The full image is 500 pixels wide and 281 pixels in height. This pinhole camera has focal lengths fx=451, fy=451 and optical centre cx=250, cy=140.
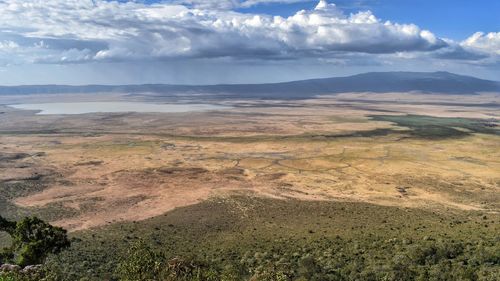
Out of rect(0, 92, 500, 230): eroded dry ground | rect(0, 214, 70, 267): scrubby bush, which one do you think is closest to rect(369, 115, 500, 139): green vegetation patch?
rect(0, 92, 500, 230): eroded dry ground

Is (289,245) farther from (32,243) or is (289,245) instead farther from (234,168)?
(234,168)

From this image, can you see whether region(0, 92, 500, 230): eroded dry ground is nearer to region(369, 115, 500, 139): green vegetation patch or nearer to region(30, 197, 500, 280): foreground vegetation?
region(30, 197, 500, 280): foreground vegetation

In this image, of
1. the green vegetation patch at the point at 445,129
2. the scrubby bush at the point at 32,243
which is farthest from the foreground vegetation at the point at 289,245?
the green vegetation patch at the point at 445,129

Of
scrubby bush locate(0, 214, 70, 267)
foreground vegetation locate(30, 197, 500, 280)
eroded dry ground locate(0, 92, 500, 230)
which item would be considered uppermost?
scrubby bush locate(0, 214, 70, 267)

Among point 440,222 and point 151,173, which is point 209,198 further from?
point 440,222

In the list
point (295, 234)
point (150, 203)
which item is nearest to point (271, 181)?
point (150, 203)

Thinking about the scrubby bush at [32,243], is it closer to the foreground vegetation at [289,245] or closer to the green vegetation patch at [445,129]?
the foreground vegetation at [289,245]

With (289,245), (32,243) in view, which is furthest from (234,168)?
(32,243)
